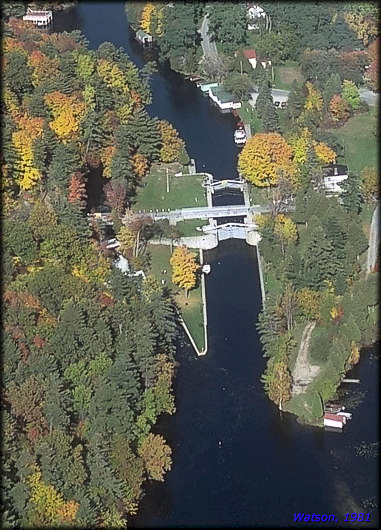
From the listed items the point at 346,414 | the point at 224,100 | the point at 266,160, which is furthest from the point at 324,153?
the point at 346,414

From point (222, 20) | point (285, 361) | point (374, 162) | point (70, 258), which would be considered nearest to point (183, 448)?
point (285, 361)

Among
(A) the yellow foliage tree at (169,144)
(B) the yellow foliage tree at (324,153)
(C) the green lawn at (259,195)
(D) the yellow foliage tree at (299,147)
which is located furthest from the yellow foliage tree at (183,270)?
(B) the yellow foliage tree at (324,153)

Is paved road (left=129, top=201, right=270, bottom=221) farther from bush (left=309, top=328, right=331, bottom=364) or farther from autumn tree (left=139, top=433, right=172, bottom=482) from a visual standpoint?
autumn tree (left=139, top=433, right=172, bottom=482)

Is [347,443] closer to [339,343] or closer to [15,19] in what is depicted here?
[339,343]

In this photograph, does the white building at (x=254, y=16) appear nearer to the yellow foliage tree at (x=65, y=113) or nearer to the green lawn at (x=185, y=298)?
the yellow foliage tree at (x=65, y=113)

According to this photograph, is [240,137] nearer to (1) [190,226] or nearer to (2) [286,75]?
(2) [286,75]

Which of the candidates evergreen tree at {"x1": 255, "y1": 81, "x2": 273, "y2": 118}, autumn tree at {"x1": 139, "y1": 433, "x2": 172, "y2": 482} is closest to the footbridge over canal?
evergreen tree at {"x1": 255, "y1": 81, "x2": 273, "y2": 118}
